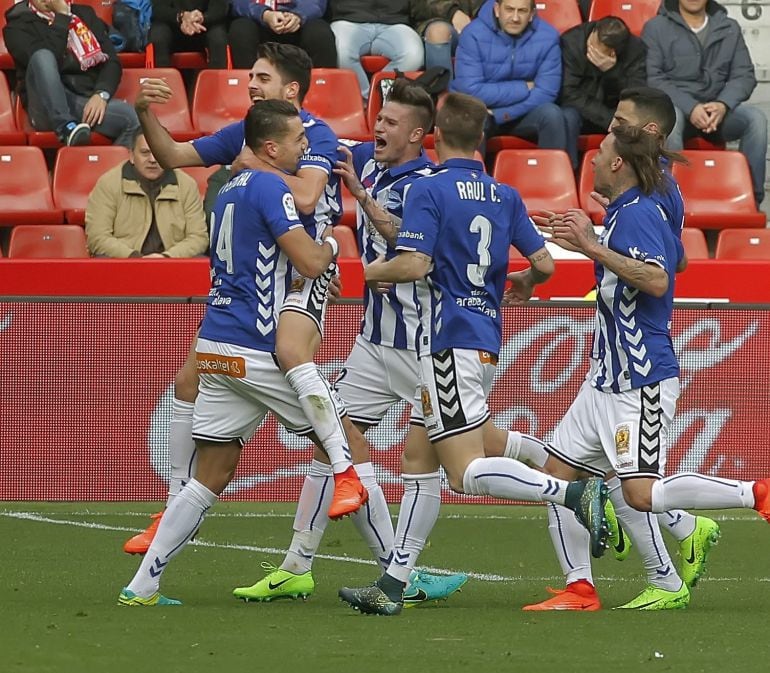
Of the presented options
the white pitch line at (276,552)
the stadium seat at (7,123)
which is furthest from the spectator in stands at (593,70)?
the white pitch line at (276,552)

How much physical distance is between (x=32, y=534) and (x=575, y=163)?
6480 mm

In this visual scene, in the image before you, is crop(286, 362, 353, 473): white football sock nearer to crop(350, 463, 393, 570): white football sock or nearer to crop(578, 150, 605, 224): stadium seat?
crop(350, 463, 393, 570): white football sock

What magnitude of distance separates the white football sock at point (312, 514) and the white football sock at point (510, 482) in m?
0.97

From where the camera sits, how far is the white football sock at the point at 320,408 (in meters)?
6.38

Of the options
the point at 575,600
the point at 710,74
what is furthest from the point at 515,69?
the point at 575,600

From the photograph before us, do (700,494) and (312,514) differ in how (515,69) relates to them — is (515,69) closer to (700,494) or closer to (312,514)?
(312,514)

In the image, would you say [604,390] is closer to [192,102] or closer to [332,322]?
[332,322]

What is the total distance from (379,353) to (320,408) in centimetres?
85

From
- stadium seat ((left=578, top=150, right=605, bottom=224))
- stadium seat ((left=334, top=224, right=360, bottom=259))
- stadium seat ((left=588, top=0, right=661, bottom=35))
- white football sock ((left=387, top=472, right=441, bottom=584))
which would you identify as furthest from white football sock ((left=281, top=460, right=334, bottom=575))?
stadium seat ((left=588, top=0, right=661, bottom=35))

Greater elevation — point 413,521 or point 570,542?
point 413,521

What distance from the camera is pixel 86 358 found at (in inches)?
400

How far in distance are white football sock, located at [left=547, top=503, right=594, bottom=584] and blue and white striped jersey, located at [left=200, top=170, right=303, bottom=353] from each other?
1.38 metres

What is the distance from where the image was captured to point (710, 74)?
13.7 m

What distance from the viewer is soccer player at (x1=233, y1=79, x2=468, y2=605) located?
6887 millimetres
